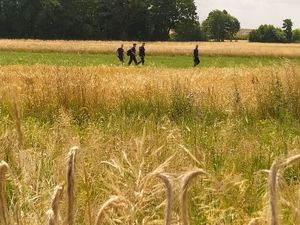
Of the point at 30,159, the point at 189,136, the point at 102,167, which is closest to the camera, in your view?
the point at 30,159

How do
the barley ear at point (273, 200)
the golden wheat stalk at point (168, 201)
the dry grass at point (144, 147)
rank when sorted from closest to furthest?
the barley ear at point (273, 200) → the golden wheat stalk at point (168, 201) → the dry grass at point (144, 147)

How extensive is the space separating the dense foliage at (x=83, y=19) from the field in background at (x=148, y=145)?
7755 centimetres

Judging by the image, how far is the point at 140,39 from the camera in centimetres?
8700

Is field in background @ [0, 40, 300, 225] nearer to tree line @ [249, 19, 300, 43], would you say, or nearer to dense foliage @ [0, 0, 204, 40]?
dense foliage @ [0, 0, 204, 40]

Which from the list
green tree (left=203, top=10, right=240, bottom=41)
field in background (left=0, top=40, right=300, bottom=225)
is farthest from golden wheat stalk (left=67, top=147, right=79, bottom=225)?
green tree (left=203, top=10, right=240, bottom=41)

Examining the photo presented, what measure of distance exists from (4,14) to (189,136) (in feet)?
293

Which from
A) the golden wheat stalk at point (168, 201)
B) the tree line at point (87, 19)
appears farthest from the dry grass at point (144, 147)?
the tree line at point (87, 19)

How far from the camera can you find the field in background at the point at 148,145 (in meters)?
2.84

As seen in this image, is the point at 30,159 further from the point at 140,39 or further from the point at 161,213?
the point at 140,39

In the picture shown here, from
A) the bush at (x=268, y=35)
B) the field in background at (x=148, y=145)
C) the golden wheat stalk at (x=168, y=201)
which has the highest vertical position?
the golden wheat stalk at (x=168, y=201)

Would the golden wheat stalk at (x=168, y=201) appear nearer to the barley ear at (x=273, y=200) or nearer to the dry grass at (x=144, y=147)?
the dry grass at (x=144, y=147)

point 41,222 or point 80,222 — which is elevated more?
point 41,222

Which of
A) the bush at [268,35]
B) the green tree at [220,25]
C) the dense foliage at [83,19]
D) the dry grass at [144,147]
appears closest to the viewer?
the dry grass at [144,147]

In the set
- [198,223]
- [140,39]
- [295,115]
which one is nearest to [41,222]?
[198,223]
